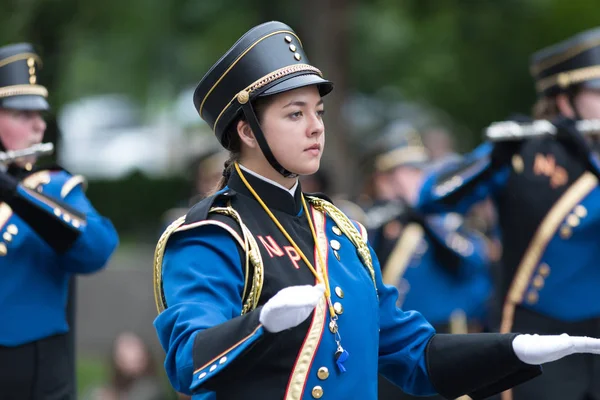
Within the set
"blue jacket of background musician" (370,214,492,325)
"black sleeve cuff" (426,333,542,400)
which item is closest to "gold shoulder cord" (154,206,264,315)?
"black sleeve cuff" (426,333,542,400)

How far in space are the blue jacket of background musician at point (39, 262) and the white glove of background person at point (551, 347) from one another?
2518 millimetres

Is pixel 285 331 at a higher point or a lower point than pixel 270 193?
lower

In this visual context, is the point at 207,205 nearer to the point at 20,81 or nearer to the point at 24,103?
the point at 24,103

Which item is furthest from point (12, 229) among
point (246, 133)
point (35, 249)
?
point (246, 133)

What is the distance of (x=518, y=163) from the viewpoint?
249 inches

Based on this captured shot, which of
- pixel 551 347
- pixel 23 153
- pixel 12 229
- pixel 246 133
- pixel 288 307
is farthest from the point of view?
pixel 23 153

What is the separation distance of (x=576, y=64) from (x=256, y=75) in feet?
10.1

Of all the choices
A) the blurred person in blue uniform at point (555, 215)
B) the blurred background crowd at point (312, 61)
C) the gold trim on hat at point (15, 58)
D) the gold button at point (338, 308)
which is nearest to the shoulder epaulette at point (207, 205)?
the gold button at point (338, 308)

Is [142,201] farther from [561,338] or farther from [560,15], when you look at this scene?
[561,338]

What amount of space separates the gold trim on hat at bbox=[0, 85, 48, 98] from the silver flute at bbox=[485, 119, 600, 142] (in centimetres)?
227

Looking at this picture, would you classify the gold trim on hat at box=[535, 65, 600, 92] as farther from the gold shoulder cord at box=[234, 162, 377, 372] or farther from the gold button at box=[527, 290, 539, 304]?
the gold shoulder cord at box=[234, 162, 377, 372]

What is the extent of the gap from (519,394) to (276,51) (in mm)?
2826

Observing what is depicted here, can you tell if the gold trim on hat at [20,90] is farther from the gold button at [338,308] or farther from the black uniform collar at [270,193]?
the gold button at [338,308]

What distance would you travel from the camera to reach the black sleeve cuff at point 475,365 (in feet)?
12.2
